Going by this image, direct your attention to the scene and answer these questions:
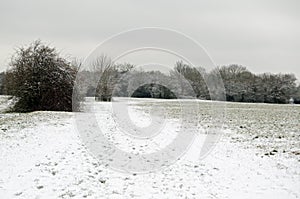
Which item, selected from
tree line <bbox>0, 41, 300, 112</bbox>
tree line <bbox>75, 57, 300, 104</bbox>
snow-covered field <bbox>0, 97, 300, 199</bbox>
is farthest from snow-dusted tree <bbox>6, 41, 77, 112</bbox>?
tree line <bbox>75, 57, 300, 104</bbox>

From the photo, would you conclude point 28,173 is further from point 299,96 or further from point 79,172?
point 299,96

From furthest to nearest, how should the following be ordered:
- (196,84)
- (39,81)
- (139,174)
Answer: (196,84) → (39,81) → (139,174)

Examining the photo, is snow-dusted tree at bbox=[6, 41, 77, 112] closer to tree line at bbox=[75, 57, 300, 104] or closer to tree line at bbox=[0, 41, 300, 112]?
tree line at bbox=[0, 41, 300, 112]

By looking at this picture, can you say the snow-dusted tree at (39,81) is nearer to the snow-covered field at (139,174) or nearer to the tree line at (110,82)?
the tree line at (110,82)

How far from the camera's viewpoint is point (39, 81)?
23875mm

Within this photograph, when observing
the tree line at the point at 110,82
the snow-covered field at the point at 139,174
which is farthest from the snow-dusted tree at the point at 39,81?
the snow-covered field at the point at 139,174

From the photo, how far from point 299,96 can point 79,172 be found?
76892 millimetres

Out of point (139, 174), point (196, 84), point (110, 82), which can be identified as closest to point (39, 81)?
point (139, 174)

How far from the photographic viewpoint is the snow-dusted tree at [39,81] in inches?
934

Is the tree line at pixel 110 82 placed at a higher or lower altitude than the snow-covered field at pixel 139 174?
higher

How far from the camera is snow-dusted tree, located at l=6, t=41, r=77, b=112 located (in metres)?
23.7

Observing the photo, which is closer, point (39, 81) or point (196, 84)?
point (39, 81)

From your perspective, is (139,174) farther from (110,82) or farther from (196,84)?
(196,84)

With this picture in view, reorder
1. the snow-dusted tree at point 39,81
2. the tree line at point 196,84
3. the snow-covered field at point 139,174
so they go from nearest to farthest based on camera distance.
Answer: the snow-covered field at point 139,174 < the snow-dusted tree at point 39,81 < the tree line at point 196,84
